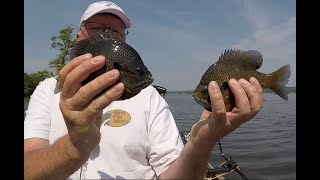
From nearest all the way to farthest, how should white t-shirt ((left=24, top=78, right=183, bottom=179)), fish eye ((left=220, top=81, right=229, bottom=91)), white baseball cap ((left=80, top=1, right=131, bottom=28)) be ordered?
1. fish eye ((left=220, top=81, right=229, bottom=91))
2. white t-shirt ((left=24, top=78, right=183, bottom=179))
3. white baseball cap ((left=80, top=1, right=131, bottom=28))

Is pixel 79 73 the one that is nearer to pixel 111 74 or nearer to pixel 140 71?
pixel 111 74

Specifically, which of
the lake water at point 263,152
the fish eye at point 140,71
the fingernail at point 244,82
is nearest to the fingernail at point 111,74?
the fish eye at point 140,71

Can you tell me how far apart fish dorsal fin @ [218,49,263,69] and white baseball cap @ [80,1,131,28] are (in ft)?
6.61

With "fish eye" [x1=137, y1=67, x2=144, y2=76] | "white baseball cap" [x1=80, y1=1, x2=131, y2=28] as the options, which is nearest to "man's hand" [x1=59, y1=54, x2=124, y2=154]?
"fish eye" [x1=137, y1=67, x2=144, y2=76]

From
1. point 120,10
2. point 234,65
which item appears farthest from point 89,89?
point 120,10

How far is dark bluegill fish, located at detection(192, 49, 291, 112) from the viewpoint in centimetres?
277

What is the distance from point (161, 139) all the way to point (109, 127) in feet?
2.09

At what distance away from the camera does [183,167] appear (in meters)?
3.32

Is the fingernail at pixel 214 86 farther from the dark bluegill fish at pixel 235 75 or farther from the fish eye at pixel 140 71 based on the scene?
the fish eye at pixel 140 71

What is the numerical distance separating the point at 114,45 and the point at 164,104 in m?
1.80

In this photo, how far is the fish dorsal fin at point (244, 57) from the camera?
289 cm

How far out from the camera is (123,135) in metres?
3.77

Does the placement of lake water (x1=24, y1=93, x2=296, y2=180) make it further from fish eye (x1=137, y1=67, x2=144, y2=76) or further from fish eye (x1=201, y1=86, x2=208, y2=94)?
fish eye (x1=137, y1=67, x2=144, y2=76)

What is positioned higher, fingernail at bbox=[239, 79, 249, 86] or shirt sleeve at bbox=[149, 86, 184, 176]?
fingernail at bbox=[239, 79, 249, 86]
